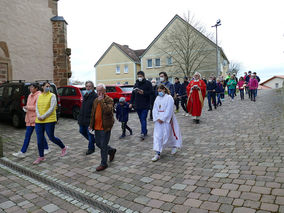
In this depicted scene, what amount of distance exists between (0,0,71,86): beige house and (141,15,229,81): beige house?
20068 mm

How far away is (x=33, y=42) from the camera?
16953 millimetres

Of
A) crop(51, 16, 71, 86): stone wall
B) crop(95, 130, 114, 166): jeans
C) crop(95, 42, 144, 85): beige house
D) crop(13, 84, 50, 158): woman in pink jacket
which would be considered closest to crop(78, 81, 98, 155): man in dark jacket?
crop(95, 130, 114, 166): jeans

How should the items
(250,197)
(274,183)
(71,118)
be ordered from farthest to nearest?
(71,118) → (274,183) → (250,197)

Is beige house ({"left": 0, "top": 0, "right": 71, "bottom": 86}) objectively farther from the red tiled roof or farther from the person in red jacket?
the red tiled roof

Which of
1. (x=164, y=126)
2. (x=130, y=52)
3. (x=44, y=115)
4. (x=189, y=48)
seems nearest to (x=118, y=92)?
(x=44, y=115)

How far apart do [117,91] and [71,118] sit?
3.68 meters

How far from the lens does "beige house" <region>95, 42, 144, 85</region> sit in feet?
152

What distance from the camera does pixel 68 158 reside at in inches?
246

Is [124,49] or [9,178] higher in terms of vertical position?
[124,49]

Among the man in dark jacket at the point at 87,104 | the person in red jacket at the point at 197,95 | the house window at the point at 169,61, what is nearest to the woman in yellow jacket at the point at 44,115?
the man in dark jacket at the point at 87,104

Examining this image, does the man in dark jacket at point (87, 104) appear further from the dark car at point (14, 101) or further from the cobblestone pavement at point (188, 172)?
the dark car at point (14, 101)

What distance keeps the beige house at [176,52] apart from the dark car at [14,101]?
1046 inches

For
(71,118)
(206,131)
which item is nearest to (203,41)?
(71,118)

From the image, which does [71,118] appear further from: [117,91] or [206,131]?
[206,131]
